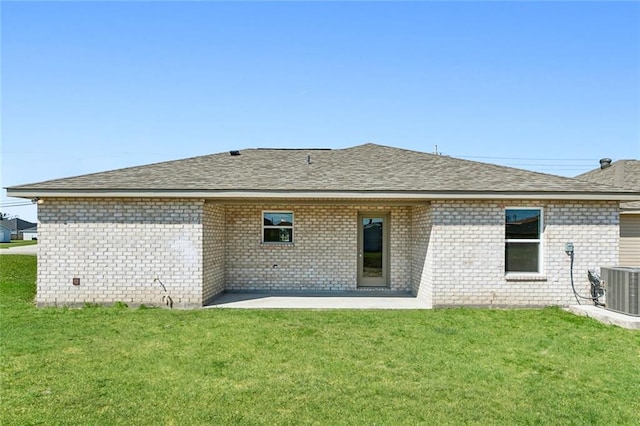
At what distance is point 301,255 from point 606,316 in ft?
24.2

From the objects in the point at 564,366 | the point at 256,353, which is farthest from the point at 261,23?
the point at 564,366

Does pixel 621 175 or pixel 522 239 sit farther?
pixel 621 175

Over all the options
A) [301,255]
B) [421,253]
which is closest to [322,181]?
[301,255]

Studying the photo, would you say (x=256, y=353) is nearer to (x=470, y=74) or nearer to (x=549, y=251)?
(x=549, y=251)

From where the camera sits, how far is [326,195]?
9.34 m

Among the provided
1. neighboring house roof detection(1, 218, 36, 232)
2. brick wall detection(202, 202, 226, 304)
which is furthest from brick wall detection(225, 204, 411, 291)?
neighboring house roof detection(1, 218, 36, 232)

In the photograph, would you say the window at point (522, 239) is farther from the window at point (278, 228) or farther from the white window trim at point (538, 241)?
the window at point (278, 228)

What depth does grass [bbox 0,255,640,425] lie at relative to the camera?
4.11m

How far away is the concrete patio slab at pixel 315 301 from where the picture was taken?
383 inches

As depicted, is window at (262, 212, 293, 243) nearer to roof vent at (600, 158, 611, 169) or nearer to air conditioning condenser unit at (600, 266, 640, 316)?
air conditioning condenser unit at (600, 266, 640, 316)

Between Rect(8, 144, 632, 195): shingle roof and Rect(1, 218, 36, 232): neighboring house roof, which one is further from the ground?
Rect(8, 144, 632, 195): shingle roof

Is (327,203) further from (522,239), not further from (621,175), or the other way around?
(621,175)

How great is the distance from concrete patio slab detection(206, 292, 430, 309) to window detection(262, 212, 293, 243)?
5.30 ft

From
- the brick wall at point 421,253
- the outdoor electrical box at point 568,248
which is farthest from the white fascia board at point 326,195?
the outdoor electrical box at point 568,248
